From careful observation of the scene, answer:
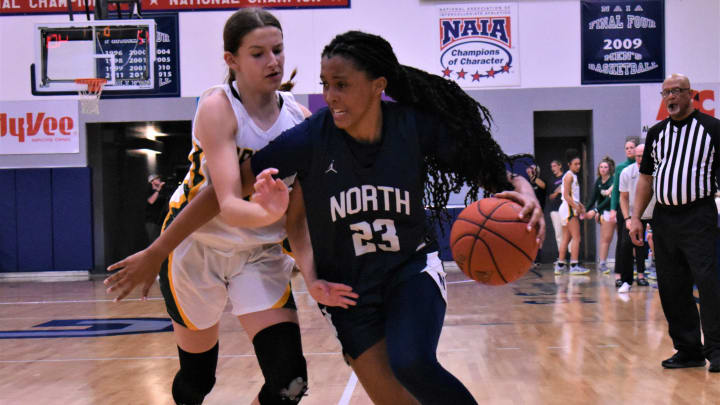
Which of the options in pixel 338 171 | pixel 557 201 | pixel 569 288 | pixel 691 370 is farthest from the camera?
pixel 557 201

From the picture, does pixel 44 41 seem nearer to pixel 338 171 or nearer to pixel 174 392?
pixel 174 392

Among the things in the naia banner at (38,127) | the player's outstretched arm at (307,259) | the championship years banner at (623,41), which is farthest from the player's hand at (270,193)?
the naia banner at (38,127)

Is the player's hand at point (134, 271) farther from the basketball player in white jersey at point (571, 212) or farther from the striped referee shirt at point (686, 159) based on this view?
the basketball player in white jersey at point (571, 212)

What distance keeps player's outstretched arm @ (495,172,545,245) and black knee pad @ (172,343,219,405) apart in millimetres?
1501

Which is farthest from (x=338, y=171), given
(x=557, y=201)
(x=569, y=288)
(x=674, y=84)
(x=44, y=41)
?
(x=557, y=201)

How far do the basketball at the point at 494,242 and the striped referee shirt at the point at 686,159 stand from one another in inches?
99.9

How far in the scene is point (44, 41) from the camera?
9.51m

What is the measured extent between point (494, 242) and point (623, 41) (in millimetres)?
11516

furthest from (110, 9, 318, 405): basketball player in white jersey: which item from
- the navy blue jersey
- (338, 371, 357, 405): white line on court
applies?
(338, 371, 357, 405): white line on court

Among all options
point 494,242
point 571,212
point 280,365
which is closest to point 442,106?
point 494,242

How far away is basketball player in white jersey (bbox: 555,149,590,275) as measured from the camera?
10.8 m

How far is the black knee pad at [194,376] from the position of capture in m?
Result: 3.14

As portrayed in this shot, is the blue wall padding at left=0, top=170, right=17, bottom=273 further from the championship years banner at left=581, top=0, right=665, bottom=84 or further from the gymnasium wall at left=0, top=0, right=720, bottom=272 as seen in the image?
the championship years banner at left=581, top=0, right=665, bottom=84

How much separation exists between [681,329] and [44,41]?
8.41 meters
